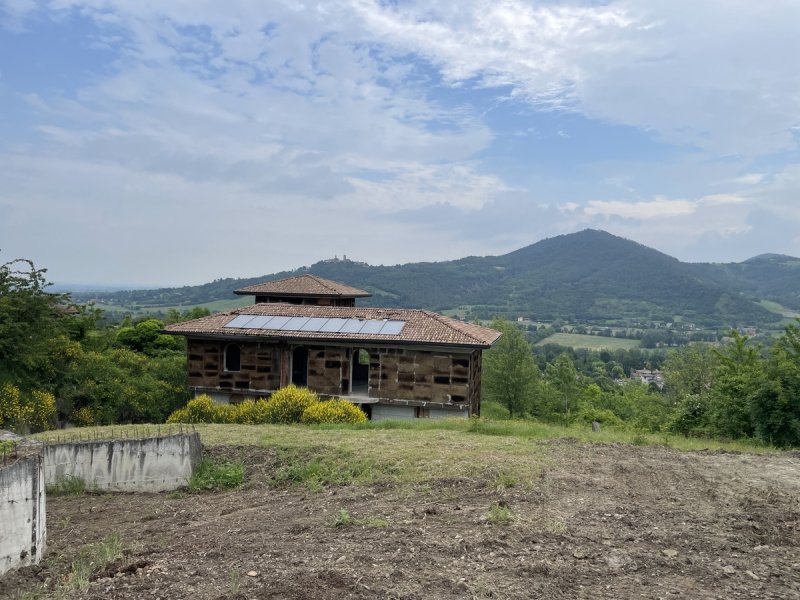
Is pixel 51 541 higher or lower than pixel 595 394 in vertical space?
higher

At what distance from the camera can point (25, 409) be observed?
59.4 ft

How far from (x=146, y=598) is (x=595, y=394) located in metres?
40.0

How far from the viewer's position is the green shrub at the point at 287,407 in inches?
709

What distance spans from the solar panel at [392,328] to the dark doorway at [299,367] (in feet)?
12.3

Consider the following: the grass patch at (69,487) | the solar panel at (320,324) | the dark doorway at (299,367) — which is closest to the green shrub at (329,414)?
the solar panel at (320,324)

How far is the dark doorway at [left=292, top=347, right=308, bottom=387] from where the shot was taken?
78.8 feet

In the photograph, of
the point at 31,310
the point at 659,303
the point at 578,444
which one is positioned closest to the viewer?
the point at 578,444

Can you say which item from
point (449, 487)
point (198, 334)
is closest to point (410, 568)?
point (449, 487)

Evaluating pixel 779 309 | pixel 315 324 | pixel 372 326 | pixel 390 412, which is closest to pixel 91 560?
pixel 390 412

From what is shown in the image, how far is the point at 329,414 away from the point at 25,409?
9.41m

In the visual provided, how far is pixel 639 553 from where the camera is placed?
22.0 ft

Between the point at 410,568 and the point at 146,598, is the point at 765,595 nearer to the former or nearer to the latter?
the point at 410,568

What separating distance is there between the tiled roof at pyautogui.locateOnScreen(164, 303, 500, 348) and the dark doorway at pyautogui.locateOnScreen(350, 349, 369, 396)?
2.41 meters

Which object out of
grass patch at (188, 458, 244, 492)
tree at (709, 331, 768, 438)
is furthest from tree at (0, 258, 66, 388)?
tree at (709, 331, 768, 438)
